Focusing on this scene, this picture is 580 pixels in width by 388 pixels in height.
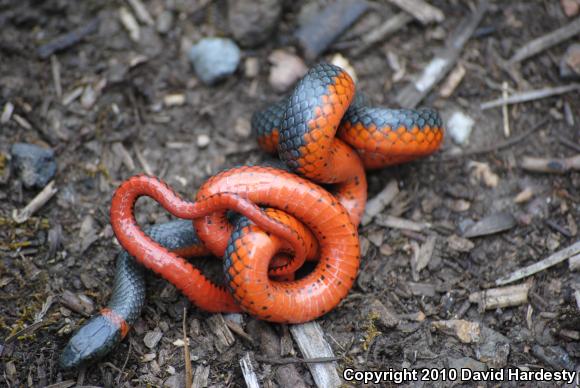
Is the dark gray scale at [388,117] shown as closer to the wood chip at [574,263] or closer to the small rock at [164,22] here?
the wood chip at [574,263]

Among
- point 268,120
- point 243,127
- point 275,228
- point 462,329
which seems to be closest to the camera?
point 275,228

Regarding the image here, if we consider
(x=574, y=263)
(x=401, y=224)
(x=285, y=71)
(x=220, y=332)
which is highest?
(x=285, y=71)

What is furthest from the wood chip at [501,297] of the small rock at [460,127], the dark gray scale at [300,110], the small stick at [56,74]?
the small stick at [56,74]

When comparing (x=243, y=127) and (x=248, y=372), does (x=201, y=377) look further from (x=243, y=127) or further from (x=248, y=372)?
(x=243, y=127)

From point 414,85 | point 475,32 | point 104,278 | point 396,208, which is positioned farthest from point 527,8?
point 104,278

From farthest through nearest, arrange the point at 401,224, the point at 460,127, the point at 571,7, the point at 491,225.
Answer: the point at 571,7, the point at 460,127, the point at 401,224, the point at 491,225

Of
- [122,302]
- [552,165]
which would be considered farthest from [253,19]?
[552,165]

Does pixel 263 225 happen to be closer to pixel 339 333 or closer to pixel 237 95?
pixel 339 333
